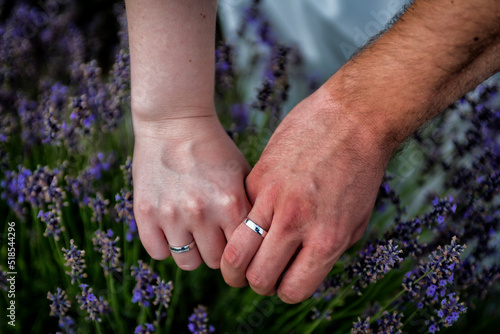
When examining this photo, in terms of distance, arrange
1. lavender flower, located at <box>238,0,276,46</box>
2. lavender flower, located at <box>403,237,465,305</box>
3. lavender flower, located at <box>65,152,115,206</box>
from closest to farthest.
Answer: lavender flower, located at <box>403,237,465,305</box> < lavender flower, located at <box>65,152,115,206</box> < lavender flower, located at <box>238,0,276,46</box>

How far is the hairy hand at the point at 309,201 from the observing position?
2.95 ft

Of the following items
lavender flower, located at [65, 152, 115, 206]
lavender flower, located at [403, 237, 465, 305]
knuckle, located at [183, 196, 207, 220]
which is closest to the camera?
lavender flower, located at [403, 237, 465, 305]

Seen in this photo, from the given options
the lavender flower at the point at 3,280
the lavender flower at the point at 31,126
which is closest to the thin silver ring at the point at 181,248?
the lavender flower at the point at 3,280

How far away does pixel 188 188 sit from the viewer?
→ 3.28 feet

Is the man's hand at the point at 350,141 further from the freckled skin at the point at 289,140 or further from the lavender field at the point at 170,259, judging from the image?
the lavender field at the point at 170,259

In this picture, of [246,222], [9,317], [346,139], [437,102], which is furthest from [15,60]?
[437,102]

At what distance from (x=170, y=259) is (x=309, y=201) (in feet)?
2.13

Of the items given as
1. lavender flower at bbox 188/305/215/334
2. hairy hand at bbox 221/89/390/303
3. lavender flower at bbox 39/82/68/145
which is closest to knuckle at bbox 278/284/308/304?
hairy hand at bbox 221/89/390/303

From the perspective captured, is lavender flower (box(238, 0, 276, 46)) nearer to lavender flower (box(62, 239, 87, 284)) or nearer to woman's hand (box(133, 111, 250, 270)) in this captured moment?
woman's hand (box(133, 111, 250, 270))

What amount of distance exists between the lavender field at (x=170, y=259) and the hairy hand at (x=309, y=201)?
0.11 metres

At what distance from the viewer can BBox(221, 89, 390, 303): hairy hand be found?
0.90 meters

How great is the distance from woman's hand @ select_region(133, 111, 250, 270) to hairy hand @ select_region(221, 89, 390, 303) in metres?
0.07

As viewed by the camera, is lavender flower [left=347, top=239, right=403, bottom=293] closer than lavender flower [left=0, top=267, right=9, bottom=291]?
Yes

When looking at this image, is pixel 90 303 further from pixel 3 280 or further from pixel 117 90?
pixel 117 90
